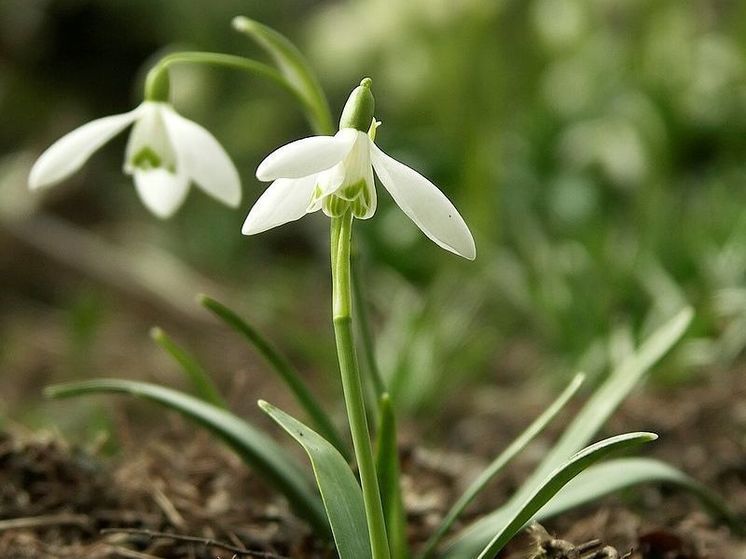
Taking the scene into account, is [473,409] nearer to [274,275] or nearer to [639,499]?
[639,499]

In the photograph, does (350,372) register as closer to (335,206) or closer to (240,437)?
(335,206)

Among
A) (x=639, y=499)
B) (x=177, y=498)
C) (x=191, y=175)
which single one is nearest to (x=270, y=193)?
(x=191, y=175)

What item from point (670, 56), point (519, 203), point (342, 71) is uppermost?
point (342, 71)

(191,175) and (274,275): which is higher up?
(274,275)

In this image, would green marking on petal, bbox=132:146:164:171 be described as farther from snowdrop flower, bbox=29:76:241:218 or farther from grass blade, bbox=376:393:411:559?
grass blade, bbox=376:393:411:559

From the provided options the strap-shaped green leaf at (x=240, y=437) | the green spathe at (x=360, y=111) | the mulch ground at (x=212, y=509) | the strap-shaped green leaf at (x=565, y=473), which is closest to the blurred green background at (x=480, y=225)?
the mulch ground at (x=212, y=509)

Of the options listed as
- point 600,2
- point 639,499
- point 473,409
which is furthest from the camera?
point 600,2

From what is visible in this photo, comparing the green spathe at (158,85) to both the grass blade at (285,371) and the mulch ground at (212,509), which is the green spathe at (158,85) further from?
the mulch ground at (212,509)
